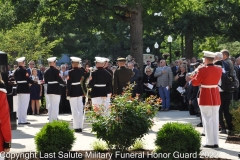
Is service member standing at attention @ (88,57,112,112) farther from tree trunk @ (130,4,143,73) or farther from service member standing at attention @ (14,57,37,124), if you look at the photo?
tree trunk @ (130,4,143,73)

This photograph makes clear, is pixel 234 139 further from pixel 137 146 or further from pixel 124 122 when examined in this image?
pixel 124 122

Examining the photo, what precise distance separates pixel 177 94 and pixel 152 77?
116 centimetres

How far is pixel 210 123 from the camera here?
12.3 meters

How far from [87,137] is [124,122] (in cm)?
416

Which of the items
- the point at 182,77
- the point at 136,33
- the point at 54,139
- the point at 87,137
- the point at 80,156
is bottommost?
the point at 87,137

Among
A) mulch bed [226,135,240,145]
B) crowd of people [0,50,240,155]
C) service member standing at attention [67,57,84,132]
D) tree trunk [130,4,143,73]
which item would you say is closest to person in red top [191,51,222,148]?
crowd of people [0,50,240,155]

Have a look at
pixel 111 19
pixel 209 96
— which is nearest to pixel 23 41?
pixel 111 19

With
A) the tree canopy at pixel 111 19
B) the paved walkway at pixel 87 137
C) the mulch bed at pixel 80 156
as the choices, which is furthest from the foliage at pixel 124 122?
the tree canopy at pixel 111 19

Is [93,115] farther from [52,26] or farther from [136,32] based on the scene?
[52,26]

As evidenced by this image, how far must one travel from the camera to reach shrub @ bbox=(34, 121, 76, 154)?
35.5ft

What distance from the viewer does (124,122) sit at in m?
10.4

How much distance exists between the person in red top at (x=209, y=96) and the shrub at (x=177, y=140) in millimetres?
1983

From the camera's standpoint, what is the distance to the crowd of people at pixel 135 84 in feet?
40.5

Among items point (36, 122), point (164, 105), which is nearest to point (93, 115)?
point (36, 122)
